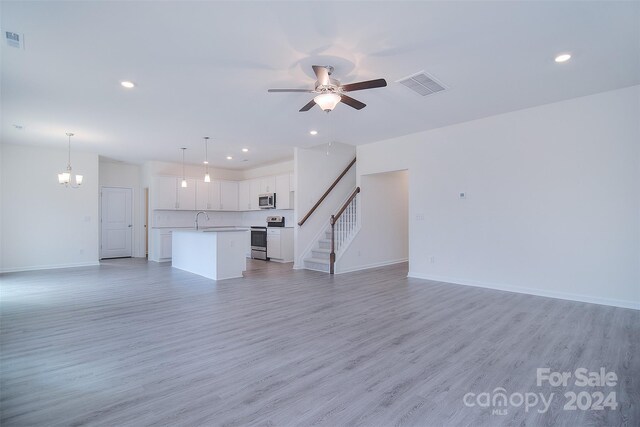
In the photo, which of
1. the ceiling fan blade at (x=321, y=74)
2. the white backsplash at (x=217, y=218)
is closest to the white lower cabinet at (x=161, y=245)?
the white backsplash at (x=217, y=218)

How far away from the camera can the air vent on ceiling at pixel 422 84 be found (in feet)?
11.7

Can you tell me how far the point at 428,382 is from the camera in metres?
2.21

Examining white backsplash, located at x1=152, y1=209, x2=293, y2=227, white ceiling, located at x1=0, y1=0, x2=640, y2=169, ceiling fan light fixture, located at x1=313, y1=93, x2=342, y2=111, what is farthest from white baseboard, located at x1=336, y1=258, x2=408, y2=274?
ceiling fan light fixture, located at x1=313, y1=93, x2=342, y2=111

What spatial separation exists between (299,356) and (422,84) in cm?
339

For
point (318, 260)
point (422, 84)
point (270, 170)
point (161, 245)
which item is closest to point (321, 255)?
point (318, 260)

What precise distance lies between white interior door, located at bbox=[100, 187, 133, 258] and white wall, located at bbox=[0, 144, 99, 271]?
1314mm

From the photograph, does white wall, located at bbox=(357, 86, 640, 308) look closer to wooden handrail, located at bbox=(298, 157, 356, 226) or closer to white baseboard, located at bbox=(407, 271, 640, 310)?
white baseboard, located at bbox=(407, 271, 640, 310)

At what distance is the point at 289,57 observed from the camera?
10.2 feet

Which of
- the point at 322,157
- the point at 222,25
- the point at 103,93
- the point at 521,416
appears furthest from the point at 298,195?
the point at 521,416

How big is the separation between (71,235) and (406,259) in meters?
8.38

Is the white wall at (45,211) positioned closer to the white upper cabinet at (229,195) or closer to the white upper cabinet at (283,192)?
the white upper cabinet at (229,195)

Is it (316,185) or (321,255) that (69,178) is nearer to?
(316,185)

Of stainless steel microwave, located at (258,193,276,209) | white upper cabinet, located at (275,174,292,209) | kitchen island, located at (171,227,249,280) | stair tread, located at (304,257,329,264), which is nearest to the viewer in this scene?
kitchen island, located at (171,227,249,280)

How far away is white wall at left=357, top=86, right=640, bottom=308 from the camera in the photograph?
13.0ft
